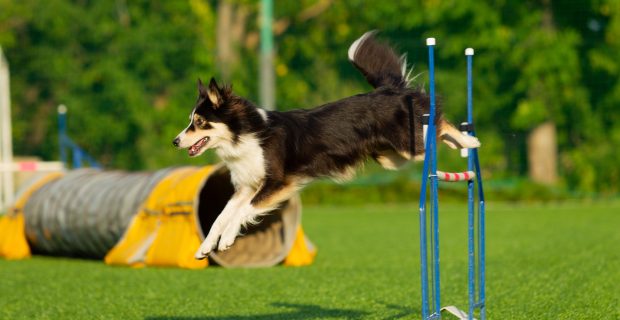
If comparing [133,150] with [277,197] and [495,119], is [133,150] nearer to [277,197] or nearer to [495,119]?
[495,119]

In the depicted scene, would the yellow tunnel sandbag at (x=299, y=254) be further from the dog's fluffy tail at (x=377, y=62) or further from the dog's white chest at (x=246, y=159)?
the dog's white chest at (x=246, y=159)

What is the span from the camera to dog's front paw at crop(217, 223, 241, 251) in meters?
5.27

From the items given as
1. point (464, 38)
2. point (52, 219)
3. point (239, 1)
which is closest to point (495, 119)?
point (464, 38)

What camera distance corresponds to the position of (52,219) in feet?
36.3

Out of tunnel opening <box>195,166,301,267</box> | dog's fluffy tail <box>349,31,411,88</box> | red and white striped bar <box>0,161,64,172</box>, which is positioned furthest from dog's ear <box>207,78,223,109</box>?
red and white striped bar <box>0,161,64,172</box>

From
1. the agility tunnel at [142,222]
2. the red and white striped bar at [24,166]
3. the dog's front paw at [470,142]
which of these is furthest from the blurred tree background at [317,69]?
the dog's front paw at [470,142]

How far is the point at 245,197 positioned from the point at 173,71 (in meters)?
21.4

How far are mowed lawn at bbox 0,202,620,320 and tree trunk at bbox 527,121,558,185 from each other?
32.2 feet

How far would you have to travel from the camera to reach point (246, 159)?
5492 mm

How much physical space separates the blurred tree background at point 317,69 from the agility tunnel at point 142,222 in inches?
405

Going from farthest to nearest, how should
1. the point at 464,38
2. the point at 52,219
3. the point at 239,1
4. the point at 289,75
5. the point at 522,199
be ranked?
the point at 289,75, the point at 239,1, the point at 464,38, the point at 522,199, the point at 52,219

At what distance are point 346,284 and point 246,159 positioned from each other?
304cm

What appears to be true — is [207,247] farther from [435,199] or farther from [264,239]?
[264,239]

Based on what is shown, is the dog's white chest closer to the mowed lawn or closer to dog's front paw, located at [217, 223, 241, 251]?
dog's front paw, located at [217, 223, 241, 251]
